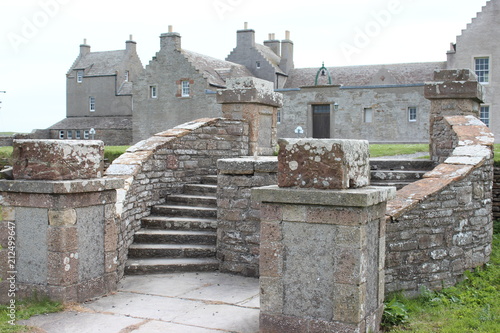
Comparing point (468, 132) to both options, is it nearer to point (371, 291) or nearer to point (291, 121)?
point (371, 291)

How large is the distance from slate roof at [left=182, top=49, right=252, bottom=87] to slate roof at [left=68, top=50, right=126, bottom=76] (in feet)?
37.9

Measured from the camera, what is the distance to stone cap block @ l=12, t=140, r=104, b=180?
665 centimetres

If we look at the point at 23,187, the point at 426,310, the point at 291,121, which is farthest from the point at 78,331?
the point at 291,121

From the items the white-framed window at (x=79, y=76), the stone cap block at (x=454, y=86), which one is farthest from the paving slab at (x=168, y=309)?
the white-framed window at (x=79, y=76)

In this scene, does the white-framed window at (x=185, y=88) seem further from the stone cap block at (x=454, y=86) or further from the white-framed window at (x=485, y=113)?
the stone cap block at (x=454, y=86)

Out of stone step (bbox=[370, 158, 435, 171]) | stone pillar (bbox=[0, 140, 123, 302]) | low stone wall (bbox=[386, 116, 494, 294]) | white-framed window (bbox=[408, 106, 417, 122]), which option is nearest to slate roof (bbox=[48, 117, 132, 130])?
white-framed window (bbox=[408, 106, 417, 122])

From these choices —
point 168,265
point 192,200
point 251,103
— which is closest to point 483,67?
point 251,103

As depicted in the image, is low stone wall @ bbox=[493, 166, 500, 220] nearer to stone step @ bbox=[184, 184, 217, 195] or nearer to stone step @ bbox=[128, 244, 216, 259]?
stone step @ bbox=[184, 184, 217, 195]

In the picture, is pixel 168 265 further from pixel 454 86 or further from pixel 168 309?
pixel 454 86

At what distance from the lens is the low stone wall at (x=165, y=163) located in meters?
8.67

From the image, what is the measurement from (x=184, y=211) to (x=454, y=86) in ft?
17.9

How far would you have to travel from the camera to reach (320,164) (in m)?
5.29

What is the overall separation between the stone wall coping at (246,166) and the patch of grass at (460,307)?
8.49 ft

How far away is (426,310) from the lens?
6801mm
